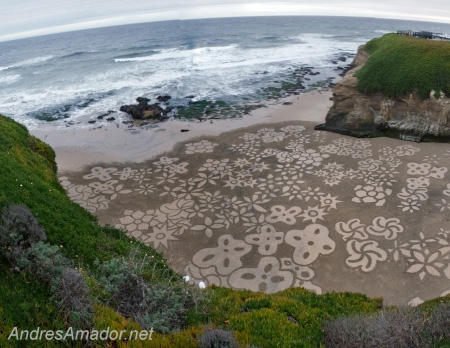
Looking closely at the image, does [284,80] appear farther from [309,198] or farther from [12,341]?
[12,341]

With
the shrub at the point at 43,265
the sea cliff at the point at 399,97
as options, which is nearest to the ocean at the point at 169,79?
the sea cliff at the point at 399,97

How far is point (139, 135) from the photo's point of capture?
80.0 feet

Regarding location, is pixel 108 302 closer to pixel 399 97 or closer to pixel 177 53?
pixel 399 97

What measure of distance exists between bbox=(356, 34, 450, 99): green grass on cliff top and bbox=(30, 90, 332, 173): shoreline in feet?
13.6

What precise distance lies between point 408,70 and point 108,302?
2127 centimetres

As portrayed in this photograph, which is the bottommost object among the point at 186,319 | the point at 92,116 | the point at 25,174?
the point at 92,116

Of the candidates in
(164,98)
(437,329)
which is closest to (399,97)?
(437,329)

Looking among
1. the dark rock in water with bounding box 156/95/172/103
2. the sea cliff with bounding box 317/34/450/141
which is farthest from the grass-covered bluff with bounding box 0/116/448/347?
the dark rock in water with bounding box 156/95/172/103

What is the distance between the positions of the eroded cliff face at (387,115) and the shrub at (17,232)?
719 inches

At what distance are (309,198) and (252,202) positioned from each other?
2.35m

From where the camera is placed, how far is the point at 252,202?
47.8ft

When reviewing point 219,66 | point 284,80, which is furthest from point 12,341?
point 219,66

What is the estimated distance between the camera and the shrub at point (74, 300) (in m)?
4.93

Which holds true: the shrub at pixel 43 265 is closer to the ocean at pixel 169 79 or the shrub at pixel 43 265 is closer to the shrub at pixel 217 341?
the shrub at pixel 217 341
